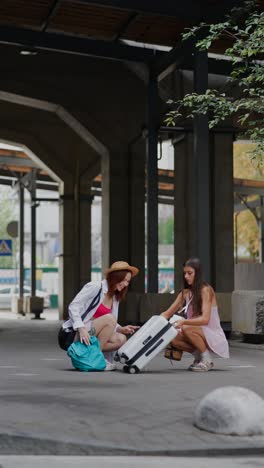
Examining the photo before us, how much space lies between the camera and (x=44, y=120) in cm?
3619

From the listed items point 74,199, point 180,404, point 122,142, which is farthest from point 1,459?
point 74,199

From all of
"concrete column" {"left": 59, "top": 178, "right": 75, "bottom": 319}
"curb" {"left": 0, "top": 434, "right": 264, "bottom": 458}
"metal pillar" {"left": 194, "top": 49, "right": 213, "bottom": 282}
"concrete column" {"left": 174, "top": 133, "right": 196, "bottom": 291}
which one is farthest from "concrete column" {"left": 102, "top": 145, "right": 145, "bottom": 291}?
"curb" {"left": 0, "top": 434, "right": 264, "bottom": 458}

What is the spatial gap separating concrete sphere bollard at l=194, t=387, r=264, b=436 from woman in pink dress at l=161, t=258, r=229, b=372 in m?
5.15

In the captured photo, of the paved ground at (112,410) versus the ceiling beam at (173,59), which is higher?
the ceiling beam at (173,59)

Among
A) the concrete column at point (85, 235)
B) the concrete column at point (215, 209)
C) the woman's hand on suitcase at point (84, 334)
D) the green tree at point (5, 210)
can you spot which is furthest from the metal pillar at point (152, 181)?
the green tree at point (5, 210)

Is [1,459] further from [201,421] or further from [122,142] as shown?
[122,142]

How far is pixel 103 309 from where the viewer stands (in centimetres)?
1295

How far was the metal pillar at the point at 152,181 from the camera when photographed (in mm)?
24641

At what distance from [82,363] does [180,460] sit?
5876 mm

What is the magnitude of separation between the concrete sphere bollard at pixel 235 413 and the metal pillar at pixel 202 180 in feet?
43.7

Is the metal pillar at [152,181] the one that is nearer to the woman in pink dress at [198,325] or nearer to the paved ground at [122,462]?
the woman in pink dress at [198,325]

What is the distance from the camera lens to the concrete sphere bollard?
25.2ft

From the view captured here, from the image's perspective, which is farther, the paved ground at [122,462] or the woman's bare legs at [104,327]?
the woman's bare legs at [104,327]

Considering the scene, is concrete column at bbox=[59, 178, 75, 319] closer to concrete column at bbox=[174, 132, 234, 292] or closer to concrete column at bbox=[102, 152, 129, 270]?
concrete column at bbox=[102, 152, 129, 270]
